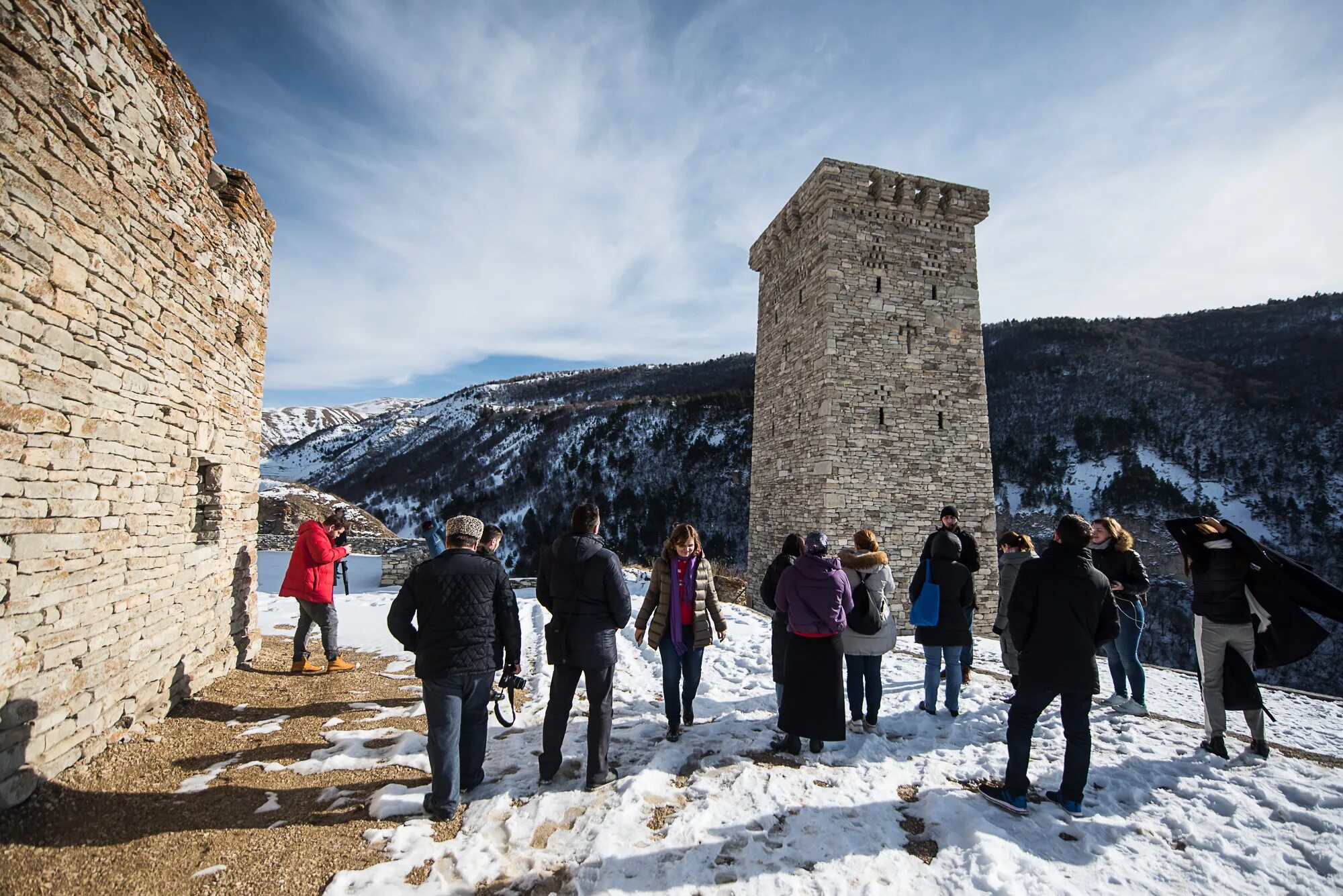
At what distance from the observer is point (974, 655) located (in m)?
7.17

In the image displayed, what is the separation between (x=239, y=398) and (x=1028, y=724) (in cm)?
766

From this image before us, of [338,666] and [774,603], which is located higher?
[774,603]

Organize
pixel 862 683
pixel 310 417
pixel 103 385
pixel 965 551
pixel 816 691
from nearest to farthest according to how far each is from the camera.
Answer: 1. pixel 103 385
2. pixel 816 691
3. pixel 862 683
4. pixel 965 551
5. pixel 310 417

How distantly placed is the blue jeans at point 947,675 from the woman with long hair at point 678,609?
191cm

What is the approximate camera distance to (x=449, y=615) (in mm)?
2963

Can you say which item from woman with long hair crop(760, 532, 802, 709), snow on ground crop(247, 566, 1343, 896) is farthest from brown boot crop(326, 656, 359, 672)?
woman with long hair crop(760, 532, 802, 709)

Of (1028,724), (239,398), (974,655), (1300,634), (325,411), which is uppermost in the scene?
(325,411)

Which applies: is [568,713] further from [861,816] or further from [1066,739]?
[1066,739]

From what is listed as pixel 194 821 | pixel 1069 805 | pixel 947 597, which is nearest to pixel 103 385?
pixel 194 821

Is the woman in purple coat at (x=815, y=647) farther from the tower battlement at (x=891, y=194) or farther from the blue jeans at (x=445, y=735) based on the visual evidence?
the tower battlement at (x=891, y=194)

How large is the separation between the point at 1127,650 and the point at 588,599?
190 inches

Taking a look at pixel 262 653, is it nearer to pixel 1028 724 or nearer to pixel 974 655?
pixel 1028 724

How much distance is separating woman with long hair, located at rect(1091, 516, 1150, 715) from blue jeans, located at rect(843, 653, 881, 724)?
7.07 feet

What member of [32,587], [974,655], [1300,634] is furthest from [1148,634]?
[32,587]
